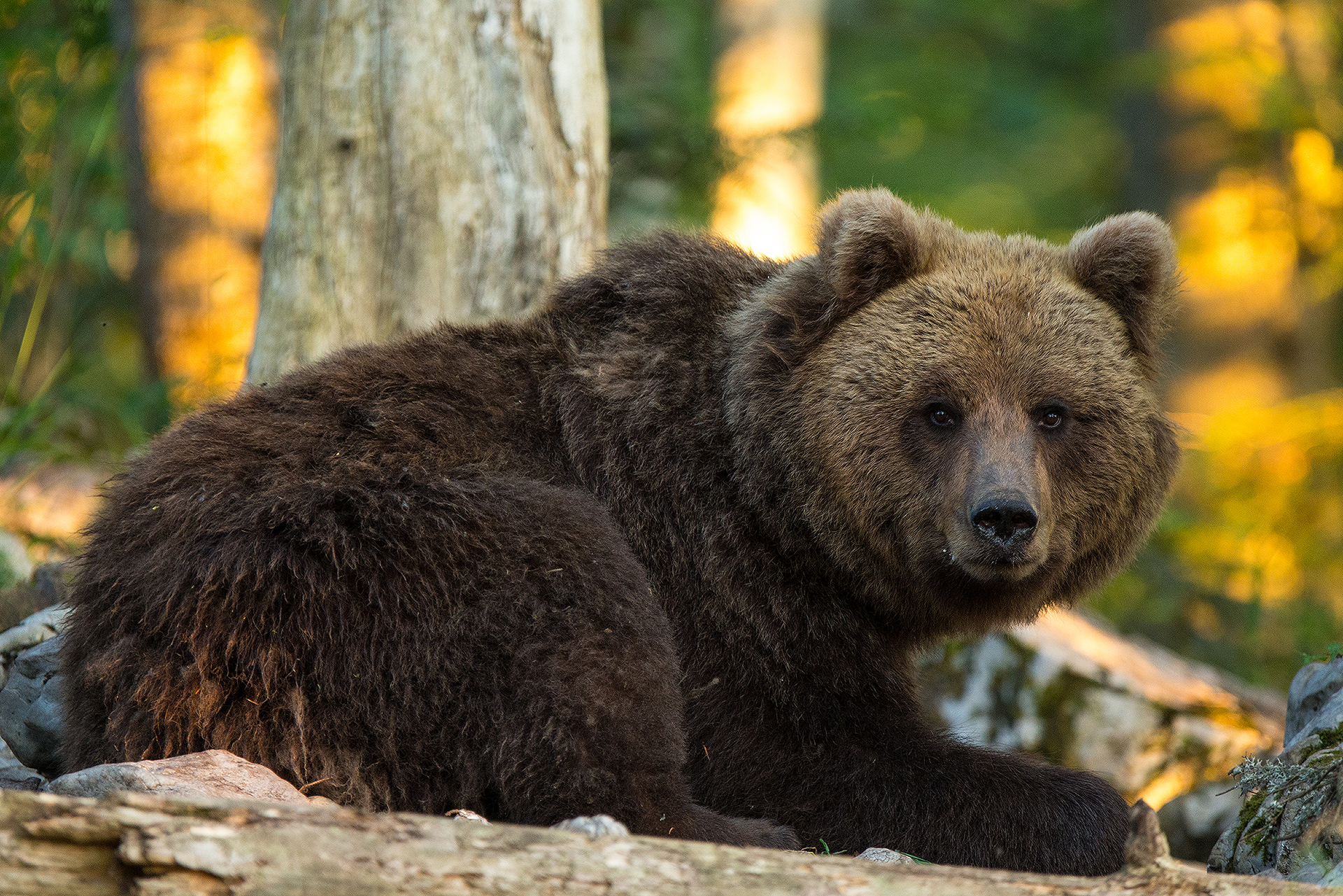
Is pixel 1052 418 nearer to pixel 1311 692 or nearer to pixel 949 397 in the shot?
pixel 949 397

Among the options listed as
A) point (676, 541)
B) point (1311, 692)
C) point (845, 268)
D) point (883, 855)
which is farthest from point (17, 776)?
point (1311, 692)

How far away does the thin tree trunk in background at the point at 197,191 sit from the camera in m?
8.47

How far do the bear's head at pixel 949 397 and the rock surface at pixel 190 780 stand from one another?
2092 millimetres

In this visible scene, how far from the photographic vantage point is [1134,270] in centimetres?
474

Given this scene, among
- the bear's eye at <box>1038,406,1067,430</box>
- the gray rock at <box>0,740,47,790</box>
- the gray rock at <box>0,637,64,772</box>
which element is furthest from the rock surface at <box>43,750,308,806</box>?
the bear's eye at <box>1038,406,1067,430</box>

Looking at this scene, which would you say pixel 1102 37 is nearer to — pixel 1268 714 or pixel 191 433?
pixel 1268 714

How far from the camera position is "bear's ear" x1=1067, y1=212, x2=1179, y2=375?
472cm

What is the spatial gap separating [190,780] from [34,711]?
184 cm

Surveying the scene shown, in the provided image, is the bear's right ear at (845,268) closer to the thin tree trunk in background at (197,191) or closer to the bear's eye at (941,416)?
the bear's eye at (941,416)

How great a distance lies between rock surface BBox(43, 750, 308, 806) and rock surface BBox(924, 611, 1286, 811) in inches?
152

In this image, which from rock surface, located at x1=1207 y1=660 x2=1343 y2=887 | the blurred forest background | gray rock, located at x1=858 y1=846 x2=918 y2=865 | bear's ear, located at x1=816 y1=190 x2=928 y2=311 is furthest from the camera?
the blurred forest background

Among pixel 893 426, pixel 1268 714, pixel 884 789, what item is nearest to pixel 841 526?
pixel 893 426

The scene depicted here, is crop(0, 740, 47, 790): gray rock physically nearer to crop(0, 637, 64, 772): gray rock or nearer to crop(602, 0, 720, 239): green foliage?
crop(0, 637, 64, 772): gray rock

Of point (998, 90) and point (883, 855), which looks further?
point (998, 90)
